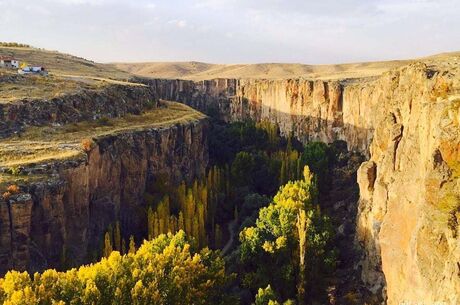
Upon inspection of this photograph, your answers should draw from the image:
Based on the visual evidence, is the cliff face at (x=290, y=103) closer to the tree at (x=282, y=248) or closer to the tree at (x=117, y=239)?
the tree at (x=282, y=248)

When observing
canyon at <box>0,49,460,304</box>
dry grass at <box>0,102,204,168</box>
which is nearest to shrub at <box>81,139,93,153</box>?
dry grass at <box>0,102,204,168</box>

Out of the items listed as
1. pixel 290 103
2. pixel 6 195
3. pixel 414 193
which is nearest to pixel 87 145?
pixel 6 195

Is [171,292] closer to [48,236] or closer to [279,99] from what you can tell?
[48,236]

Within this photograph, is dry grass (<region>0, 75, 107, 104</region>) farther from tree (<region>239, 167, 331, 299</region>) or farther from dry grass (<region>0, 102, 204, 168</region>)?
tree (<region>239, 167, 331, 299</region>)

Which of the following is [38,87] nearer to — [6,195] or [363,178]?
[6,195]


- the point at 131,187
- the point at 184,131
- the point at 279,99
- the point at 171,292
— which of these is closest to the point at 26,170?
the point at 131,187
